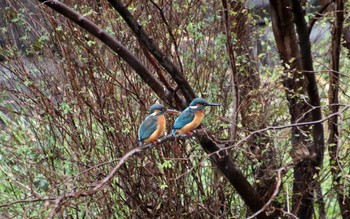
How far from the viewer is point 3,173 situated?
4.69 meters

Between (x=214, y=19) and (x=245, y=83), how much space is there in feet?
1.83

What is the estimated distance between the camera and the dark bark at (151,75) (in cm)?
303

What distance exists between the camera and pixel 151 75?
10.7 ft

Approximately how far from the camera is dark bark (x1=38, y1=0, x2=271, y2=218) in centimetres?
303

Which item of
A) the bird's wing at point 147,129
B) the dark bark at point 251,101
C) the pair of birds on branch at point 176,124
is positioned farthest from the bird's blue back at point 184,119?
the dark bark at point 251,101

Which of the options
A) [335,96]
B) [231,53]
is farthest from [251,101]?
[231,53]

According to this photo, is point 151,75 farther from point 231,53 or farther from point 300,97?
point 300,97

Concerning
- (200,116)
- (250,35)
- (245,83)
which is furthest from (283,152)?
(200,116)

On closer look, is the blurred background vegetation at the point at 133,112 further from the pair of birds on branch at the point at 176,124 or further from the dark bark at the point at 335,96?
the pair of birds on branch at the point at 176,124

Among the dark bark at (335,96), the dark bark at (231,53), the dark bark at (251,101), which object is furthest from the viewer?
the dark bark at (251,101)

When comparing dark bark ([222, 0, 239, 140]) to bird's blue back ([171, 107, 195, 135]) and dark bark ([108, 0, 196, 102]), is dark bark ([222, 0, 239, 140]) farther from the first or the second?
bird's blue back ([171, 107, 195, 135])

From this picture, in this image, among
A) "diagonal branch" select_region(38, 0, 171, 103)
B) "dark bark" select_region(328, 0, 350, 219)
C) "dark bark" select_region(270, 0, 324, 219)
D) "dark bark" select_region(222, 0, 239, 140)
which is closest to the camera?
"diagonal branch" select_region(38, 0, 171, 103)

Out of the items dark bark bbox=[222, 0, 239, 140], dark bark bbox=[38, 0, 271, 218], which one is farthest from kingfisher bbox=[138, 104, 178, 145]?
dark bark bbox=[222, 0, 239, 140]

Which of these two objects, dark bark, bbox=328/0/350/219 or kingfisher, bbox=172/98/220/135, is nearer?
kingfisher, bbox=172/98/220/135
